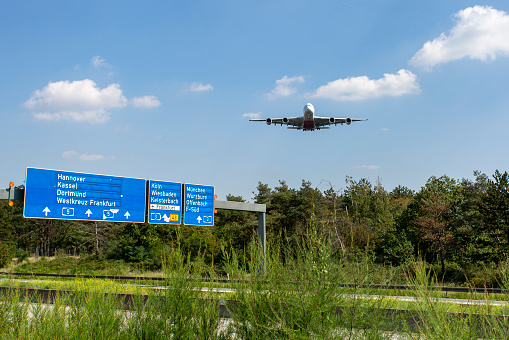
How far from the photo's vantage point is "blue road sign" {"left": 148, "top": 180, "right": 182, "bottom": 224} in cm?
2303

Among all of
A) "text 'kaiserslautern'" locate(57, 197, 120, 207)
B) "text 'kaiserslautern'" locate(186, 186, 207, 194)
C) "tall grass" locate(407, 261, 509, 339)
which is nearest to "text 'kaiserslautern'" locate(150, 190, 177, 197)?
"text 'kaiserslautern'" locate(186, 186, 207, 194)

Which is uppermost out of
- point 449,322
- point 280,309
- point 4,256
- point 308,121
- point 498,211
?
point 308,121

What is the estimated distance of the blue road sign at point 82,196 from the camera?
18.8m

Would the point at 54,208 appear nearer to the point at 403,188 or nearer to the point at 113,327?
the point at 113,327

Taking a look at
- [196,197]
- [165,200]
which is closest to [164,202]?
[165,200]

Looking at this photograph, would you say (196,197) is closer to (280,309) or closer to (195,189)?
(195,189)

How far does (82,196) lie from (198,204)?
685cm

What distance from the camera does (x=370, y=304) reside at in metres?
5.45

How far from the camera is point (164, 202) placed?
23500mm

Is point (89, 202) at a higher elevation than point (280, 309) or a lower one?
higher

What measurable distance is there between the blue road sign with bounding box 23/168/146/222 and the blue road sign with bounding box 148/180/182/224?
545 millimetres

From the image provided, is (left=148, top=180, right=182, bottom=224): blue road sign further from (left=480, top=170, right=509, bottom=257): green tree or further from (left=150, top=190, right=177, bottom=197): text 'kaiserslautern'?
(left=480, top=170, right=509, bottom=257): green tree

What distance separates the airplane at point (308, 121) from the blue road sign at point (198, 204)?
1574cm

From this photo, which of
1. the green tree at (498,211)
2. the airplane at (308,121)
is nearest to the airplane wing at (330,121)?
the airplane at (308,121)
